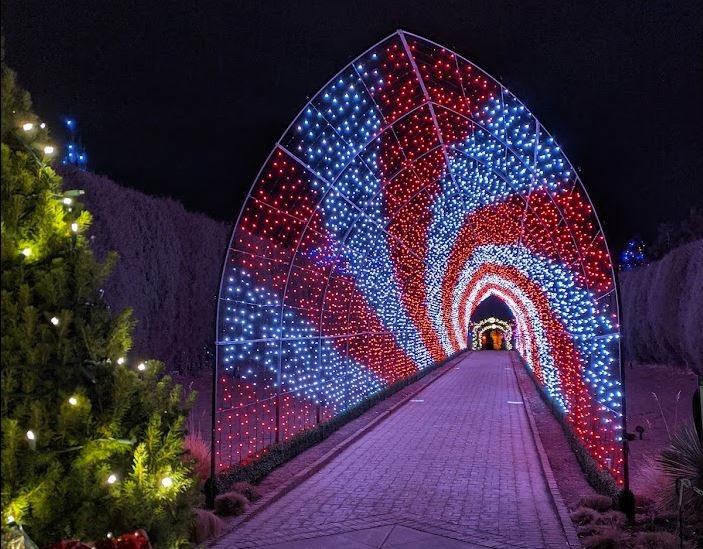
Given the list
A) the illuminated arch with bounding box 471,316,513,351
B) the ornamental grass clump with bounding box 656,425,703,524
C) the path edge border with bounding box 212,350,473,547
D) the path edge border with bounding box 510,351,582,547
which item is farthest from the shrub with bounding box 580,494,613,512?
the illuminated arch with bounding box 471,316,513,351

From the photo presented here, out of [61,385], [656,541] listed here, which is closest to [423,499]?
[656,541]

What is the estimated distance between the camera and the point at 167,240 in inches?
754

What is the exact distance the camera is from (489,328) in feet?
237

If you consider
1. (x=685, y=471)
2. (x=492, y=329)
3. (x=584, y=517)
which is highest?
(x=492, y=329)

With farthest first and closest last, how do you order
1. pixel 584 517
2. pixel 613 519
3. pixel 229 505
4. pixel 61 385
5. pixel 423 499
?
pixel 423 499 → pixel 229 505 → pixel 584 517 → pixel 613 519 → pixel 61 385

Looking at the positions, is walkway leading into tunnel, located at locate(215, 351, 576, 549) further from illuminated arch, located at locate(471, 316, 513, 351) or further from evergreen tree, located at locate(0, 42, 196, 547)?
illuminated arch, located at locate(471, 316, 513, 351)

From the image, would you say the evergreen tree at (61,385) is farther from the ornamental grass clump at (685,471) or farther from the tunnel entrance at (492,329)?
the tunnel entrance at (492,329)

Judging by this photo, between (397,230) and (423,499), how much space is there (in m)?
10.0

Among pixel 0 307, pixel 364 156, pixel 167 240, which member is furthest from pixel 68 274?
pixel 167 240

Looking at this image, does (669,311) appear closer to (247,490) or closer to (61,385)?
(247,490)

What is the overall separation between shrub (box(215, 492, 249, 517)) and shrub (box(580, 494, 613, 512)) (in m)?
3.30

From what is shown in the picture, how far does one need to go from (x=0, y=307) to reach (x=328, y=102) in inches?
246

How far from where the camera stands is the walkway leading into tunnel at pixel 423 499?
18.7 feet

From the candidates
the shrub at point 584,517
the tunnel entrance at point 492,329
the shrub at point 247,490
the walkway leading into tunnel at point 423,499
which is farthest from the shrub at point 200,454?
the tunnel entrance at point 492,329
